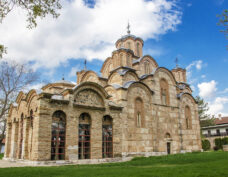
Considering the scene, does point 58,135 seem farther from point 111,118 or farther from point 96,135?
point 111,118

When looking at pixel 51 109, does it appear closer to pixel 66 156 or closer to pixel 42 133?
pixel 42 133

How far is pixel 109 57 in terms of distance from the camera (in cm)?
2353

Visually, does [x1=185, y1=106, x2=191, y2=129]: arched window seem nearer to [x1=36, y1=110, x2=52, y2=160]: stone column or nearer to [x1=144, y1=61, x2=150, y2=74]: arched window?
[x1=144, y1=61, x2=150, y2=74]: arched window

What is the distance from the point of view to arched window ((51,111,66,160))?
40.8ft

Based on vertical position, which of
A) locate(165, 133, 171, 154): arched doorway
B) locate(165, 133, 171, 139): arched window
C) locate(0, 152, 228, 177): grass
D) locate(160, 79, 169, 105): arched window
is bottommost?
locate(0, 152, 228, 177): grass

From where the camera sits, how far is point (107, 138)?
15.0 m

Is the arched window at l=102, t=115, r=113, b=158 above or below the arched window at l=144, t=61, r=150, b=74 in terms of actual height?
below

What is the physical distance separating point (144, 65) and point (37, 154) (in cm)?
1392

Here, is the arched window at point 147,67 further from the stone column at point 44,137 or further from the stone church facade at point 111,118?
the stone column at point 44,137

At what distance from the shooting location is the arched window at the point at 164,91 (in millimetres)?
20300

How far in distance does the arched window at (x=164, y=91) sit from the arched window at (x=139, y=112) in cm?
320

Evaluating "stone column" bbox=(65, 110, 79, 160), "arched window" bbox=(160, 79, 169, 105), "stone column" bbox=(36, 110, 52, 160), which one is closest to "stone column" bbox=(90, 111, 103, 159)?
"stone column" bbox=(65, 110, 79, 160)

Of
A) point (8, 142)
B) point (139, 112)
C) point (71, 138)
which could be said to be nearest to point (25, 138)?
point (71, 138)

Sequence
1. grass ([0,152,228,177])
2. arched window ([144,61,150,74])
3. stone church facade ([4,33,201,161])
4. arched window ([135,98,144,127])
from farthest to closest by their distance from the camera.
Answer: arched window ([144,61,150,74]), arched window ([135,98,144,127]), stone church facade ([4,33,201,161]), grass ([0,152,228,177])
